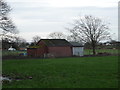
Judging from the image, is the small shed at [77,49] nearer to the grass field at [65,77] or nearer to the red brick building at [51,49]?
the red brick building at [51,49]

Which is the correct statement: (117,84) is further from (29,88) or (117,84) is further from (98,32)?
(98,32)

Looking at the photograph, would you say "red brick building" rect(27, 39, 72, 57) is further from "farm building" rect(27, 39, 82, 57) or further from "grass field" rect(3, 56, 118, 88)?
"grass field" rect(3, 56, 118, 88)

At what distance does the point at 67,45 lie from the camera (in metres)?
48.3

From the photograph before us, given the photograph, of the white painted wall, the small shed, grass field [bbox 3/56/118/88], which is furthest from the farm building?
grass field [bbox 3/56/118/88]

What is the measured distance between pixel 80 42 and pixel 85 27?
4373 millimetres

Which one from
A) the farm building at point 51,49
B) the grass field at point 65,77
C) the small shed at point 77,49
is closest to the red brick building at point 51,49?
the farm building at point 51,49

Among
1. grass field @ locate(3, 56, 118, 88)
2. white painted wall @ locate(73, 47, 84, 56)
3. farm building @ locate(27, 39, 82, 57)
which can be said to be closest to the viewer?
grass field @ locate(3, 56, 118, 88)

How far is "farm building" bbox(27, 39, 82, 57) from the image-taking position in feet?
147

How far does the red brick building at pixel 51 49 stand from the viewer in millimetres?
44844

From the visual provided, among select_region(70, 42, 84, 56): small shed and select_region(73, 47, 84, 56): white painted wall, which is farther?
select_region(73, 47, 84, 56): white painted wall

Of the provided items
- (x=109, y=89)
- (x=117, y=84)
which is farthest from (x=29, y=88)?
(x=117, y=84)

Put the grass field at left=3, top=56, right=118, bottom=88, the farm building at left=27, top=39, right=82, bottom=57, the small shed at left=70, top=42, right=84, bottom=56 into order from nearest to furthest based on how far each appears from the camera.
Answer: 1. the grass field at left=3, top=56, right=118, bottom=88
2. the farm building at left=27, top=39, right=82, bottom=57
3. the small shed at left=70, top=42, right=84, bottom=56

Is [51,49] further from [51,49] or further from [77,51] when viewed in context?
[77,51]

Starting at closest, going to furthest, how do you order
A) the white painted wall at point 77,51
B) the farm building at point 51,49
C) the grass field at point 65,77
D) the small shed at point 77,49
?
the grass field at point 65,77, the farm building at point 51,49, the small shed at point 77,49, the white painted wall at point 77,51
